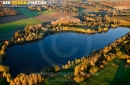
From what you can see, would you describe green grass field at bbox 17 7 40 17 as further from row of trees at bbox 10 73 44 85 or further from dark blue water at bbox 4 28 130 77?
row of trees at bbox 10 73 44 85

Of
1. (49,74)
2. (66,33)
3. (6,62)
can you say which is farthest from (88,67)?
(66,33)

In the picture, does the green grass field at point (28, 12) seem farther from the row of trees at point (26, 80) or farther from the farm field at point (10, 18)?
the row of trees at point (26, 80)

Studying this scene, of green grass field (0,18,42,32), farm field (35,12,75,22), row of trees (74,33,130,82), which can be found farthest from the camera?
farm field (35,12,75,22)

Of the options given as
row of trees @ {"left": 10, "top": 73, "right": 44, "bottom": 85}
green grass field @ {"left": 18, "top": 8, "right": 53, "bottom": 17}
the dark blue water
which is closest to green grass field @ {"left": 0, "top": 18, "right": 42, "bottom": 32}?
green grass field @ {"left": 18, "top": 8, "right": 53, "bottom": 17}

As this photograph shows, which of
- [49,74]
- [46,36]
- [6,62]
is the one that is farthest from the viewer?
[46,36]

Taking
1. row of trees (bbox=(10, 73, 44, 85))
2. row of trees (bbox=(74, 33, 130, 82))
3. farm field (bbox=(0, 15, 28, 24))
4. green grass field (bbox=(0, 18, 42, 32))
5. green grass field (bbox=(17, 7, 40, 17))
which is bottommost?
row of trees (bbox=(10, 73, 44, 85))

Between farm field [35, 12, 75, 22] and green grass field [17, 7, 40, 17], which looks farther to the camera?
green grass field [17, 7, 40, 17]

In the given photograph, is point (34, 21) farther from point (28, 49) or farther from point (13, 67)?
point (13, 67)

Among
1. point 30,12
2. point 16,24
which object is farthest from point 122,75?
point 30,12
